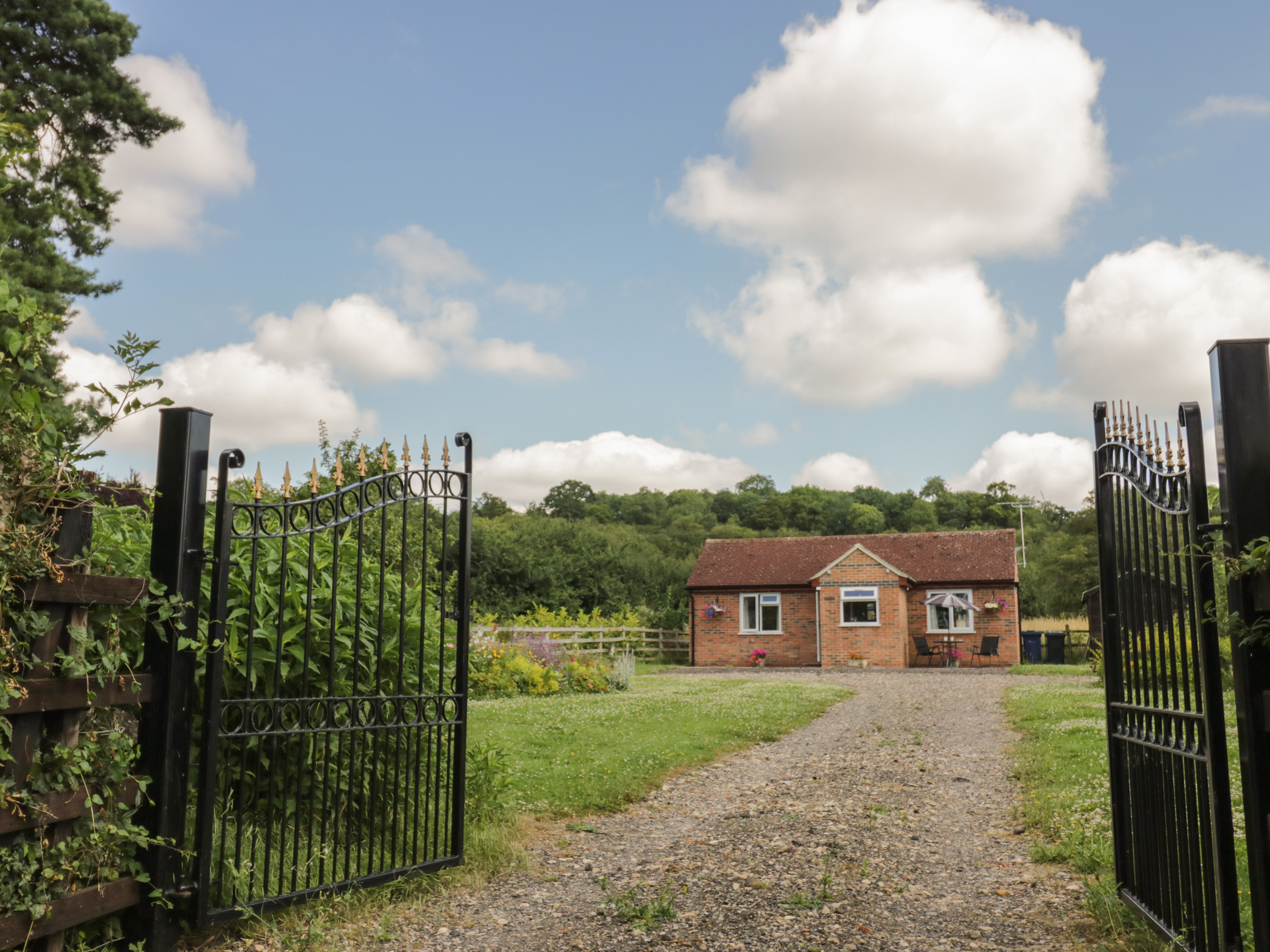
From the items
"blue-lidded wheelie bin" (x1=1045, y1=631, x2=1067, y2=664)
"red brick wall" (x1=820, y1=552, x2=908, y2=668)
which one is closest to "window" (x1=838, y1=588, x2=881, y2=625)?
"red brick wall" (x1=820, y1=552, x2=908, y2=668)

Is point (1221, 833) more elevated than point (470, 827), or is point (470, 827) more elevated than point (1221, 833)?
point (1221, 833)

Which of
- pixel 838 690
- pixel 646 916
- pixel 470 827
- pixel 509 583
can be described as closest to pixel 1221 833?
pixel 646 916

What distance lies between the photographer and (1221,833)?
11.8 feet

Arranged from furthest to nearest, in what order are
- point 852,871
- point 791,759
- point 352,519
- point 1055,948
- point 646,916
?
point 791,759 < point 852,871 < point 352,519 < point 646,916 < point 1055,948

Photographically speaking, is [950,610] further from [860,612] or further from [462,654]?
[462,654]

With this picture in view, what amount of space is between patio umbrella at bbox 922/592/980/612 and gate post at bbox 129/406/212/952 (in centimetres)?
2573

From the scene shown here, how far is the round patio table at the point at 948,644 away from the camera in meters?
27.1

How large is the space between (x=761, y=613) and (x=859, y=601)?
3311 millimetres

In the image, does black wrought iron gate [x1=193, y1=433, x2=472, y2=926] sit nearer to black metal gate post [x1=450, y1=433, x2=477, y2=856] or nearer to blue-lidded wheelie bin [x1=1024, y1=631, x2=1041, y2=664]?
black metal gate post [x1=450, y1=433, x2=477, y2=856]

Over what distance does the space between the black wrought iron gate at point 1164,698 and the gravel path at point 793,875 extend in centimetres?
52

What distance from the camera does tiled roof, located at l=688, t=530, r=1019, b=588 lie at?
28.3 metres

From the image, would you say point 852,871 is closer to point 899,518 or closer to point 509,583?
point 509,583

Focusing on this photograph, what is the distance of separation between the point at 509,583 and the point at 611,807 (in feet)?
80.2

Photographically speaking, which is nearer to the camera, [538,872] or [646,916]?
[646,916]
